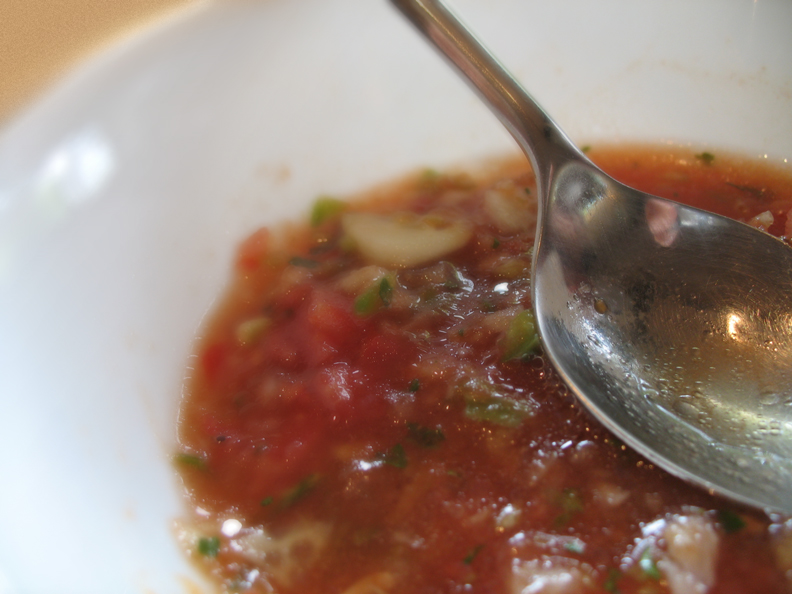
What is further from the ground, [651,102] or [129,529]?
[129,529]

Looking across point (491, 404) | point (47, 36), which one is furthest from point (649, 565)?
point (47, 36)

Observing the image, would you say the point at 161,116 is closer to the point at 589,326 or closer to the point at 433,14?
the point at 433,14

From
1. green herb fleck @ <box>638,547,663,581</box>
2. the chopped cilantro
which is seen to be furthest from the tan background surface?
green herb fleck @ <box>638,547,663,581</box>

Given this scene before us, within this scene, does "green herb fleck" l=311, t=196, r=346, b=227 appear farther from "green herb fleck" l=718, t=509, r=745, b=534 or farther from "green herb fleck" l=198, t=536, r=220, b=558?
"green herb fleck" l=718, t=509, r=745, b=534

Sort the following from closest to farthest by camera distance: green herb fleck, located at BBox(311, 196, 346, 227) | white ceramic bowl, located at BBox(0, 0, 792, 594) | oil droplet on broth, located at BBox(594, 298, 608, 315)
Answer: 1. white ceramic bowl, located at BBox(0, 0, 792, 594)
2. oil droplet on broth, located at BBox(594, 298, 608, 315)
3. green herb fleck, located at BBox(311, 196, 346, 227)

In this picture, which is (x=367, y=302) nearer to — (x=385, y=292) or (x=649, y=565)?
(x=385, y=292)

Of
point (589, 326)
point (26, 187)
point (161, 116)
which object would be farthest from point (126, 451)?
point (589, 326)

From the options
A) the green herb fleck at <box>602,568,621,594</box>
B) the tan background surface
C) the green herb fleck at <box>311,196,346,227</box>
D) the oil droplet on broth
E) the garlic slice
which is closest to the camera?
the green herb fleck at <box>602,568,621,594</box>

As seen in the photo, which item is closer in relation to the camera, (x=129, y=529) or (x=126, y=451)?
(x=129, y=529)
